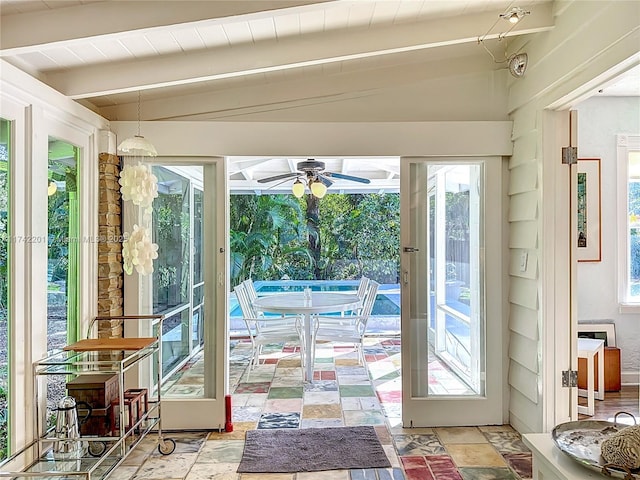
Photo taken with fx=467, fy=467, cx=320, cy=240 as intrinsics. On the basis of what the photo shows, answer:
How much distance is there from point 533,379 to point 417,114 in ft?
6.12

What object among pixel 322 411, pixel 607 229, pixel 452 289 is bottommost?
pixel 322 411

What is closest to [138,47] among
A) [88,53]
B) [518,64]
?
[88,53]

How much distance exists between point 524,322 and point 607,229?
1629 millimetres

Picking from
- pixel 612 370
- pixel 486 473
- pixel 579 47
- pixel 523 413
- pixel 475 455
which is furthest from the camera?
pixel 612 370

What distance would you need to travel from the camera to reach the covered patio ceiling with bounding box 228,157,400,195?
5.48 m

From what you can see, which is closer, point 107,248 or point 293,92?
point 107,248

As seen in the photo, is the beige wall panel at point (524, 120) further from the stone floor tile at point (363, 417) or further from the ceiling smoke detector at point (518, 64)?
the stone floor tile at point (363, 417)

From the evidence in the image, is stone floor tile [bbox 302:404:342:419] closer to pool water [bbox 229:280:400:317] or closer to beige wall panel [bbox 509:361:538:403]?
beige wall panel [bbox 509:361:538:403]

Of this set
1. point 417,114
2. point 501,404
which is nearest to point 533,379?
point 501,404

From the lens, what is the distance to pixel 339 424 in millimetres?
3262

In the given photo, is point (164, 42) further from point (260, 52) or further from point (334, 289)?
point (334, 289)

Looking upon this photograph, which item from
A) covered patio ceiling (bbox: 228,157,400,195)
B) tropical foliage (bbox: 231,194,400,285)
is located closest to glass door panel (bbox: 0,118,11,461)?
covered patio ceiling (bbox: 228,157,400,195)

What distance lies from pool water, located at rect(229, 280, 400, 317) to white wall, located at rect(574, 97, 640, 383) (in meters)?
3.80

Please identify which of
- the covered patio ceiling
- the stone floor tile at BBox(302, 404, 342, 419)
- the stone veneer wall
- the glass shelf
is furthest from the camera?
the covered patio ceiling
